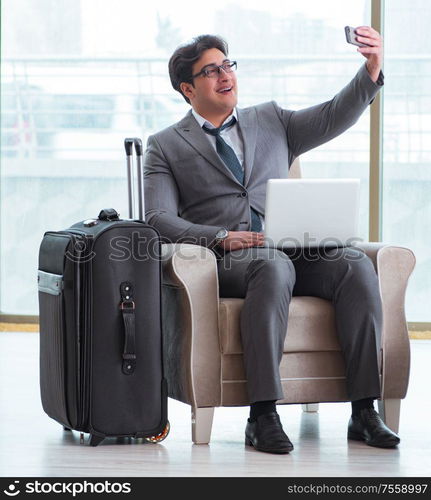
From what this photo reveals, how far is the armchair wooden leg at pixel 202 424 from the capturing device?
268 cm

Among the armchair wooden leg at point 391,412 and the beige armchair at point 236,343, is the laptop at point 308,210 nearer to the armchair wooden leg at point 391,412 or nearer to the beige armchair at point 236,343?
the beige armchair at point 236,343

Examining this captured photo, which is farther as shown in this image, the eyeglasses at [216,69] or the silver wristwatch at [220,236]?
the eyeglasses at [216,69]

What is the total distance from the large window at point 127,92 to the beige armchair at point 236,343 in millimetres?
2208

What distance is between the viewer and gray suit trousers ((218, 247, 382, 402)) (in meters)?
2.61

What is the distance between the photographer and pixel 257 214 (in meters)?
3.02

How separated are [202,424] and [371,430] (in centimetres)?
46

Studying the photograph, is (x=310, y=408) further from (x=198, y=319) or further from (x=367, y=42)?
(x=367, y=42)

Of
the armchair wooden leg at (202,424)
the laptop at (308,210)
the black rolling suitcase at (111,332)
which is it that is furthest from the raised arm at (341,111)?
the armchair wooden leg at (202,424)

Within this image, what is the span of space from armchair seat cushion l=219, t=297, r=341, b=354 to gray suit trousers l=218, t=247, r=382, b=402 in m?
0.03

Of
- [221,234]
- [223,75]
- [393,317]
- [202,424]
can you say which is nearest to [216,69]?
[223,75]

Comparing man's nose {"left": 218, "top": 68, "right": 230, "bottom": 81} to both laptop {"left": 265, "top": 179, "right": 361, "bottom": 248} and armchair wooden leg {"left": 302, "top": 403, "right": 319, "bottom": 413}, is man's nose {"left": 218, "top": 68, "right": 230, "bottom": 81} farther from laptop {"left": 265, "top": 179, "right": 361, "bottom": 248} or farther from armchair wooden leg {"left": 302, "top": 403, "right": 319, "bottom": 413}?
armchair wooden leg {"left": 302, "top": 403, "right": 319, "bottom": 413}

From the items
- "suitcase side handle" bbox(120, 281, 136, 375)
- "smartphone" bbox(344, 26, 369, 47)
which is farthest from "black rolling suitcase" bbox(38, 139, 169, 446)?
"smartphone" bbox(344, 26, 369, 47)

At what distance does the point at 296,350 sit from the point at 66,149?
112 inches

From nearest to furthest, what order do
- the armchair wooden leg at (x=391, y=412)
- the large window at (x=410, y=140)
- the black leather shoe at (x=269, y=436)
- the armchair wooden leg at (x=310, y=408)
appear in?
the black leather shoe at (x=269, y=436) → the armchair wooden leg at (x=391, y=412) → the armchair wooden leg at (x=310, y=408) → the large window at (x=410, y=140)
